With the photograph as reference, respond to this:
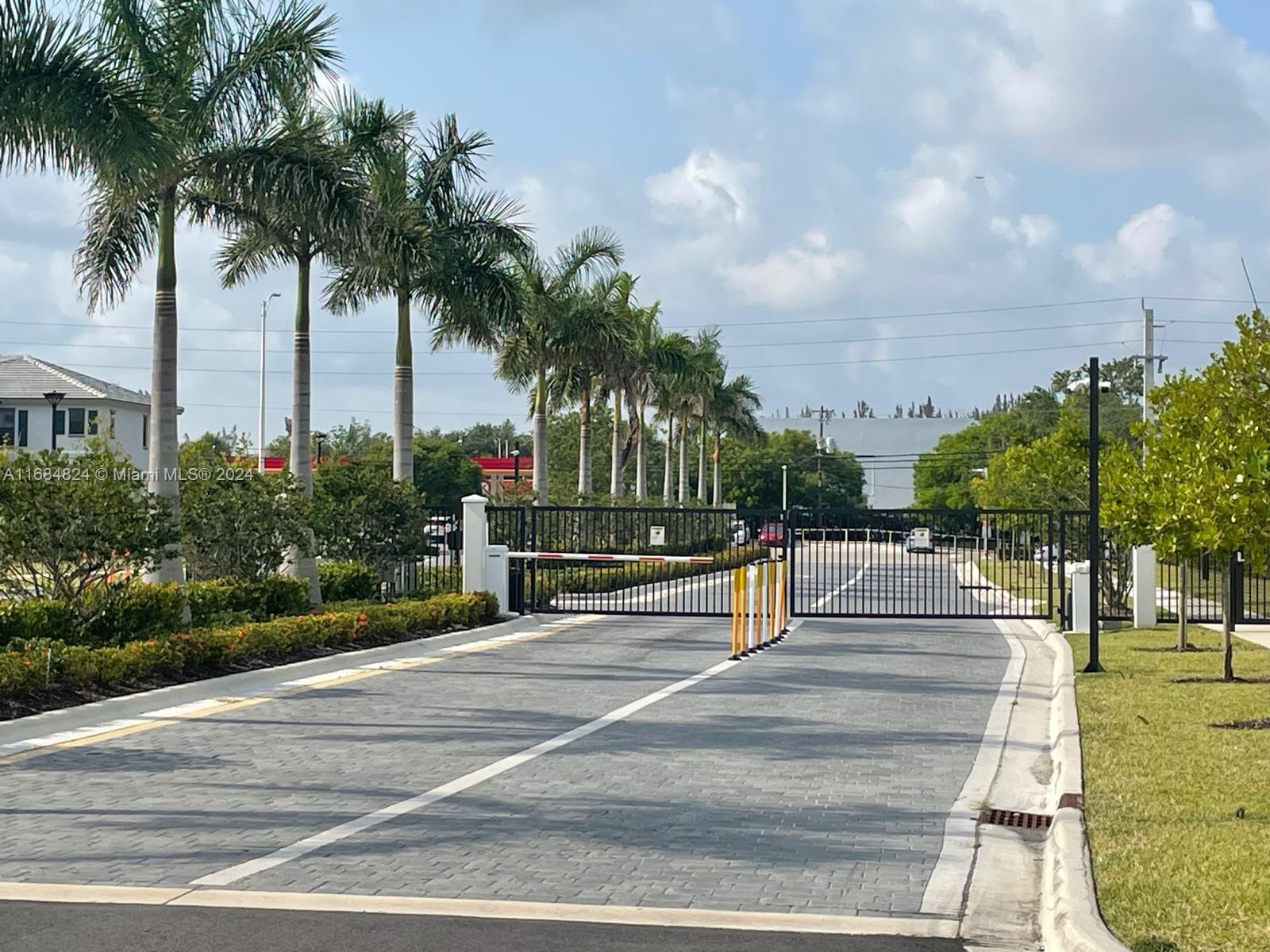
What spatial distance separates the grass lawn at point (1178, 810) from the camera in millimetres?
7215

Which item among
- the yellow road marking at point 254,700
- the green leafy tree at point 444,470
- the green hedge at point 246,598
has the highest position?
the green leafy tree at point 444,470

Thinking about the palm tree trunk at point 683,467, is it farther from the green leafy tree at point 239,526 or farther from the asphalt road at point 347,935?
the asphalt road at point 347,935

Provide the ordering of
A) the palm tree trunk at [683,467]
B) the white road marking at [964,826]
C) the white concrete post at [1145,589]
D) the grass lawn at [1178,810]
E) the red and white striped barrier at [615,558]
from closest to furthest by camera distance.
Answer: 1. the grass lawn at [1178,810]
2. the white road marking at [964,826]
3. the red and white striped barrier at [615,558]
4. the white concrete post at [1145,589]
5. the palm tree trunk at [683,467]

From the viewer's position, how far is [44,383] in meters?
70.0

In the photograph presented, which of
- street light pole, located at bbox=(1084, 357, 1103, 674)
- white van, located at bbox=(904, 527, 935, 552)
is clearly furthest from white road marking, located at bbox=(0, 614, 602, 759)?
street light pole, located at bbox=(1084, 357, 1103, 674)

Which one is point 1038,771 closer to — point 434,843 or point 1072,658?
point 434,843

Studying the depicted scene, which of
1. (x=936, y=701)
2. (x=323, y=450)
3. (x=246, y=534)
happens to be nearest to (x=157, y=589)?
(x=246, y=534)

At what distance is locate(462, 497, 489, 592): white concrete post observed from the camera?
1109 inches

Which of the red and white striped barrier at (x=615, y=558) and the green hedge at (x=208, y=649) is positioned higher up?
the red and white striped barrier at (x=615, y=558)

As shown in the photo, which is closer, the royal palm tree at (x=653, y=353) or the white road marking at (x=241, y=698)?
the white road marking at (x=241, y=698)

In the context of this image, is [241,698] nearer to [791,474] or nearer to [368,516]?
[368,516]

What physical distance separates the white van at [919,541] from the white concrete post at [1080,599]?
2.61 m

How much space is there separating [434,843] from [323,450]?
88431mm

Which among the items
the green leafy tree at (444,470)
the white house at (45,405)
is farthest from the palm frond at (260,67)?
the green leafy tree at (444,470)
